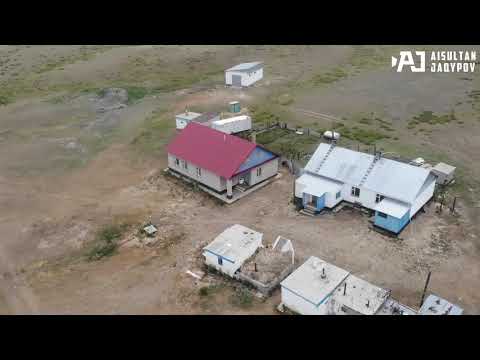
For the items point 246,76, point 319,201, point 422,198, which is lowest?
point 319,201

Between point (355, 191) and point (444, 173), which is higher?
point (444, 173)

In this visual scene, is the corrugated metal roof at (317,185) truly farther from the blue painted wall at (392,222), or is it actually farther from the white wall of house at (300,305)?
the white wall of house at (300,305)

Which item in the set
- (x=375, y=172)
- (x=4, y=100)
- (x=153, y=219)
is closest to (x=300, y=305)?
(x=375, y=172)

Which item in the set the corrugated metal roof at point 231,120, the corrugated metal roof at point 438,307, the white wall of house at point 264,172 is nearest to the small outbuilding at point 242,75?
the corrugated metal roof at point 231,120

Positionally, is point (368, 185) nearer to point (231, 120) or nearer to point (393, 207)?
point (393, 207)

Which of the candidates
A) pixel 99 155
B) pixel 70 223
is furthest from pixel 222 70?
pixel 70 223
